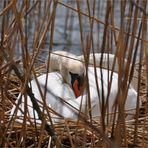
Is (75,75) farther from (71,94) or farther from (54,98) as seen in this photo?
(54,98)

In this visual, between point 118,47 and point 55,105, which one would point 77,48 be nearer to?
point 55,105

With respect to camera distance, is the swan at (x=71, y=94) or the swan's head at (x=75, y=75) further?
the swan's head at (x=75, y=75)

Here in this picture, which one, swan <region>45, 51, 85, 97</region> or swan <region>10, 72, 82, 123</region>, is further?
swan <region>45, 51, 85, 97</region>

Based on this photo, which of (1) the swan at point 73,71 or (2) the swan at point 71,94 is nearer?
(2) the swan at point 71,94

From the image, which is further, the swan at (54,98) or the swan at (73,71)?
the swan at (73,71)

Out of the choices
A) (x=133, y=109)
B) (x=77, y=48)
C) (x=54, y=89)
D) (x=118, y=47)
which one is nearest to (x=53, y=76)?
(x=54, y=89)

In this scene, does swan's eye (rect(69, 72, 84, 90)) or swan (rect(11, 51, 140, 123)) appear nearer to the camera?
swan (rect(11, 51, 140, 123))

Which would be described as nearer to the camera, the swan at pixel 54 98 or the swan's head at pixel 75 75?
the swan at pixel 54 98

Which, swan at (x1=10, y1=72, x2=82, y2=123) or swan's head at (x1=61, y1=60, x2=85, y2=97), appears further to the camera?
swan's head at (x1=61, y1=60, x2=85, y2=97)

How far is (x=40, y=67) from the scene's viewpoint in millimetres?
3201

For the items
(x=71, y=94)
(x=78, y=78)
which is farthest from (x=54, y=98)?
(x=78, y=78)

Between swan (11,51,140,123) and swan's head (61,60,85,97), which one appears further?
swan's head (61,60,85,97)

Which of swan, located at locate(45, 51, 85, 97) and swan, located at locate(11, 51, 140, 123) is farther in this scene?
swan, located at locate(45, 51, 85, 97)

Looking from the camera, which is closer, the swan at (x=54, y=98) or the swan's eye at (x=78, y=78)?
the swan at (x=54, y=98)
